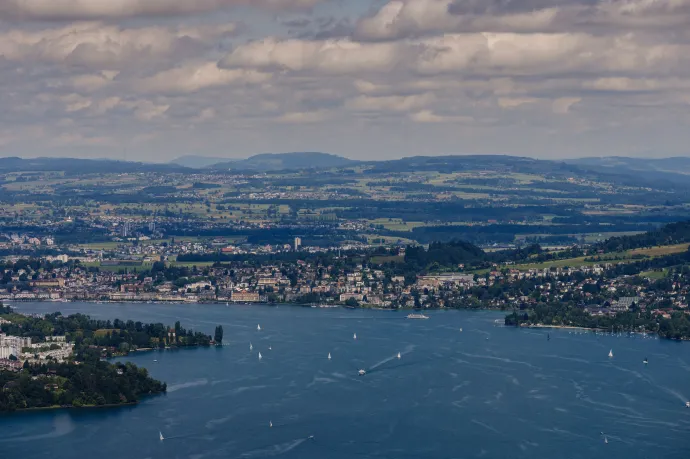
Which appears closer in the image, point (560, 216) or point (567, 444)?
point (567, 444)

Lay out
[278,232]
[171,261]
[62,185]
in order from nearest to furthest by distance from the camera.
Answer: [171,261], [278,232], [62,185]

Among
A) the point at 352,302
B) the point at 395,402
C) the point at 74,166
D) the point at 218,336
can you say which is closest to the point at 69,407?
the point at 395,402

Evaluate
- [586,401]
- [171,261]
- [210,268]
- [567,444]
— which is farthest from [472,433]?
[171,261]

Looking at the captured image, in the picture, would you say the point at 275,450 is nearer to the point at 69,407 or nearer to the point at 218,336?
the point at 69,407

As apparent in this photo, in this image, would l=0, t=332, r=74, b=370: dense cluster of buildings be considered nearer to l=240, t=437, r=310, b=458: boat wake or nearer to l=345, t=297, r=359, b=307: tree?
l=240, t=437, r=310, b=458: boat wake

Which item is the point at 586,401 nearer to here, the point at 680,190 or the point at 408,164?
the point at 680,190

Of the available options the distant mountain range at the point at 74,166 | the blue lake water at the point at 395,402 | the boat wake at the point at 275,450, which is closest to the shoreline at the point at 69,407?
the blue lake water at the point at 395,402

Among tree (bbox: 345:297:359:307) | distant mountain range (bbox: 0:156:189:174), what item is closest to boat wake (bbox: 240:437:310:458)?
tree (bbox: 345:297:359:307)

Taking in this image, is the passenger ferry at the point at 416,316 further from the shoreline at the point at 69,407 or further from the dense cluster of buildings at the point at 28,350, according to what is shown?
the shoreline at the point at 69,407
